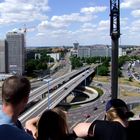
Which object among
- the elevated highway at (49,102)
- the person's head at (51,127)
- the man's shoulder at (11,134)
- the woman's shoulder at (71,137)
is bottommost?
the elevated highway at (49,102)

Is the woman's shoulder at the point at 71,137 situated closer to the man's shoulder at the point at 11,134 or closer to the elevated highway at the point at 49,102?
the man's shoulder at the point at 11,134

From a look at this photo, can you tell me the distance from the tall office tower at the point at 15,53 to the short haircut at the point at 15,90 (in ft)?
266

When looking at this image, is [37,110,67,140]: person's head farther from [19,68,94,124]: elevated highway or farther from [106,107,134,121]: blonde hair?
[19,68,94,124]: elevated highway

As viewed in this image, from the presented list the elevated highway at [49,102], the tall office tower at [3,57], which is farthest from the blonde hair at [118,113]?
the tall office tower at [3,57]

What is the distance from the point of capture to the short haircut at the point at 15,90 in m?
2.21

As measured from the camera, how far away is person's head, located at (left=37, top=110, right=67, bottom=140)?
2578 mm

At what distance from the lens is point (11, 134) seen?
1987 millimetres

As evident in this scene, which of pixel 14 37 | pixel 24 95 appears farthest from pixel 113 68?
pixel 14 37

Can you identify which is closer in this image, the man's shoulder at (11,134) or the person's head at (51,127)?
the man's shoulder at (11,134)

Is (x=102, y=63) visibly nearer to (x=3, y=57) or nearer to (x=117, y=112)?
(x=3, y=57)

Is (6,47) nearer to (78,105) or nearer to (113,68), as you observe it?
(78,105)

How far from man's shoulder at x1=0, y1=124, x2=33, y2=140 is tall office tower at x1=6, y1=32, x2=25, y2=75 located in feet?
267

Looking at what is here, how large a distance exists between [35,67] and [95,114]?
51726mm

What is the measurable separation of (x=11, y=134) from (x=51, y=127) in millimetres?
631
